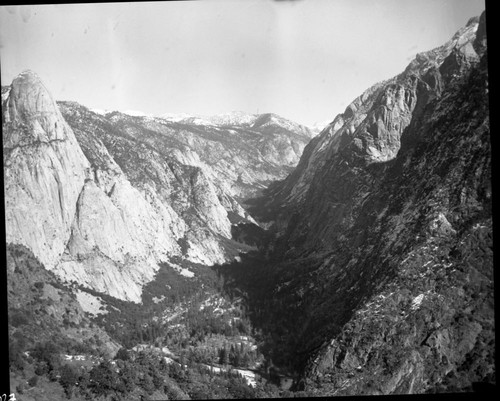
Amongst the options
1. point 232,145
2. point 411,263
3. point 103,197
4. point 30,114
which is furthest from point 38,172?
point 232,145

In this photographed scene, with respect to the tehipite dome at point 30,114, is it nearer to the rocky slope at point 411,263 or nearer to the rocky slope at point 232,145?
the rocky slope at point 232,145

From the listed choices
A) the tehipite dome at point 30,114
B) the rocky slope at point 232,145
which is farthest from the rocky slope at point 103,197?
the rocky slope at point 232,145

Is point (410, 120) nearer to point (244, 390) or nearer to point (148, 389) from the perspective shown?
point (244, 390)

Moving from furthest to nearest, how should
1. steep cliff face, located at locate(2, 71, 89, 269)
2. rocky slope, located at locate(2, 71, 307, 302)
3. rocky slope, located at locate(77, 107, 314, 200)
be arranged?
1. rocky slope, located at locate(77, 107, 314, 200)
2. rocky slope, located at locate(2, 71, 307, 302)
3. steep cliff face, located at locate(2, 71, 89, 269)

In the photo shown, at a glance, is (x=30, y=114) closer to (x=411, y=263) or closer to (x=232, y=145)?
(x=411, y=263)

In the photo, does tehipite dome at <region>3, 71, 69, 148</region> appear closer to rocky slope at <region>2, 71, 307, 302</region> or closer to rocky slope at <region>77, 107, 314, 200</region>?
rocky slope at <region>2, 71, 307, 302</region>

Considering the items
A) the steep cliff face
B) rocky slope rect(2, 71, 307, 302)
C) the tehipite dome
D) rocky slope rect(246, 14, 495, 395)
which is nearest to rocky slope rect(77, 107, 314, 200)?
rocky slope rect(2, 71, 307, 302)
